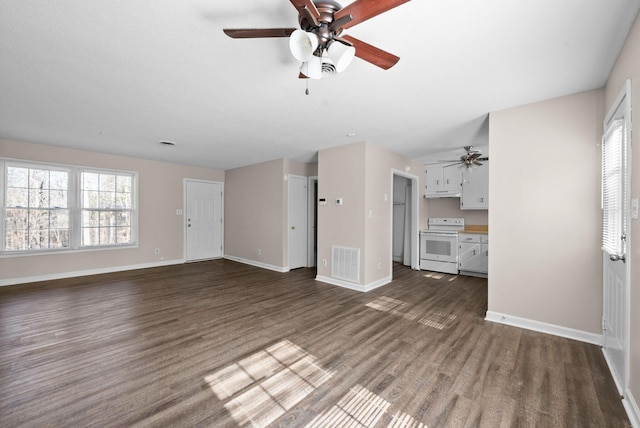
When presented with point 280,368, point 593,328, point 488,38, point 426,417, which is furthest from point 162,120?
point 593,328

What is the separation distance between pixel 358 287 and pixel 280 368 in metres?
2.34

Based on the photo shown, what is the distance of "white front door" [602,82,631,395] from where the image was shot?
1.77 m

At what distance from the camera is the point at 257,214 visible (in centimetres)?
617

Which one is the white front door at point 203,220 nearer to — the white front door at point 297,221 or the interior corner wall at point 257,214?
the interior corner wall at point 257,214

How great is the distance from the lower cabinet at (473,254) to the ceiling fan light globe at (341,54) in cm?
476

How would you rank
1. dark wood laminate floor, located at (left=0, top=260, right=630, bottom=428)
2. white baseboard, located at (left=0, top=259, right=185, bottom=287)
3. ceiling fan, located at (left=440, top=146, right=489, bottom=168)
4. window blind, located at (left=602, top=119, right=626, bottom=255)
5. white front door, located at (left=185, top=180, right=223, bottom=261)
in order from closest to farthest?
dark wood laminate floor, located at (left=0, top=260, right=630, bottom=428) < window blind, located at (left=602, top=119, right=626, bottom=255) < white baseboard, located at (left=0, top=259, right=185, bottom=287) < ceiling fan, located at (left=440, top=146, right=489, bottom=168) < white front door, located at (left=185, top=180, right=223, bottom=261)

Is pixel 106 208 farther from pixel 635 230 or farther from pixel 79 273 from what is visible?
pixel 635 230

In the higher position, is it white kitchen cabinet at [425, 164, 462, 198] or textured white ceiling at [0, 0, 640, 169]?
textured white ceiling at [0, 0, 640, 169]

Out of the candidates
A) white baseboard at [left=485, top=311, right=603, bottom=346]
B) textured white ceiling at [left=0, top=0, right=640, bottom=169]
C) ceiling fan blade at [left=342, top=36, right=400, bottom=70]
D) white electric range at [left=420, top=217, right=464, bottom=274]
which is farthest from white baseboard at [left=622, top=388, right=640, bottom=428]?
A: white electric range at [left=420, top=217, right=464, bottom=274]

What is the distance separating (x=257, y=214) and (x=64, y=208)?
3.51 metres

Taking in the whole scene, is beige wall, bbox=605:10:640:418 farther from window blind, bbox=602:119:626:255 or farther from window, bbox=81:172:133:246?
window, bbox=81:172:133:246

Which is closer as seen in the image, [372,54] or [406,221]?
[372,54]

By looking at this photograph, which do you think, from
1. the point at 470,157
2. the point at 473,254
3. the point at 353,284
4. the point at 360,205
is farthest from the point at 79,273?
the point at 473,254

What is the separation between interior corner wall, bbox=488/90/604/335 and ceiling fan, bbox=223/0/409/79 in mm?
2122
